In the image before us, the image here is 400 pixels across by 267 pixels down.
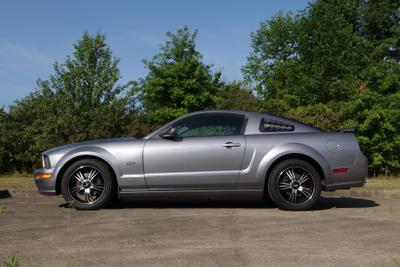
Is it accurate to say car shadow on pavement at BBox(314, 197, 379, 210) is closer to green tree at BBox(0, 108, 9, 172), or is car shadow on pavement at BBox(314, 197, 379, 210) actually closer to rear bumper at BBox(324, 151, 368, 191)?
rear bumper at BBox(324, 151, 368, 191)

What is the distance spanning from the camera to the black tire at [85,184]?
297 inches

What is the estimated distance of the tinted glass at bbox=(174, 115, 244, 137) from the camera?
766cm

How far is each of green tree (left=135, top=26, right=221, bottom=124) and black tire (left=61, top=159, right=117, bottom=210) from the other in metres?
20.3

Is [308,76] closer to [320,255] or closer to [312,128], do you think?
[312,128]

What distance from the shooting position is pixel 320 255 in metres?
4.46

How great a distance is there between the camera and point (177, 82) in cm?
2872

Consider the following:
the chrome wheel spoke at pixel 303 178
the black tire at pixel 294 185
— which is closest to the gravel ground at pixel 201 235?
the black tire at pixel 294 185

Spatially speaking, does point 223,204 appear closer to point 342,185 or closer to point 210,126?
point 210,126

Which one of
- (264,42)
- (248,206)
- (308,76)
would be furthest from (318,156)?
(264,42)

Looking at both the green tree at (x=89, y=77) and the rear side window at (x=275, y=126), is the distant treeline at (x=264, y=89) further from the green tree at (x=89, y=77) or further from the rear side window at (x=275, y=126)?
the rear side window at (x=275, y=126)

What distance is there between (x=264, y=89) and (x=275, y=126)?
121 feet

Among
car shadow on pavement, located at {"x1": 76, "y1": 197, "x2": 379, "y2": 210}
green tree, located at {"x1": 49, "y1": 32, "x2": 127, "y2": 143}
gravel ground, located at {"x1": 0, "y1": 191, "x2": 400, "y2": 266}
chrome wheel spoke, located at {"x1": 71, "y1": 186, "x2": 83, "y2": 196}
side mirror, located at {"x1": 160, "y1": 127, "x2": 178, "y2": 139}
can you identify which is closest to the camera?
gravel ground, located at {"x1": 0, "y1": 191, "x2": 400, "y2": 266}

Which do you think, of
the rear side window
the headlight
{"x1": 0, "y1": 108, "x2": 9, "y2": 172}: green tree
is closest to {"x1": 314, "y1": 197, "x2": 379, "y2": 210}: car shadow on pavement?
the rear side window

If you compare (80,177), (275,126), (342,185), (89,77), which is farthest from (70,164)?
(89,77)
